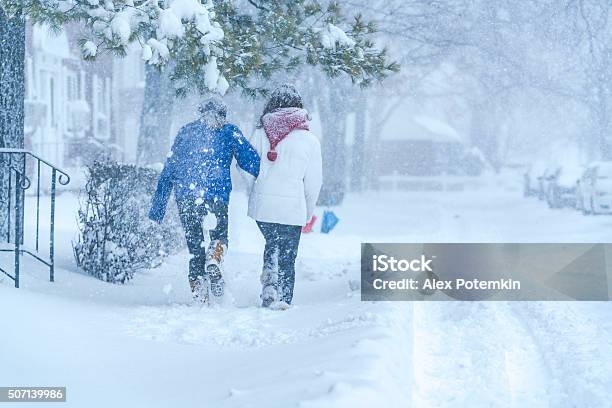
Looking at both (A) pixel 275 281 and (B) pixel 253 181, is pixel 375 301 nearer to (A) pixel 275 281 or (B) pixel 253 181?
(A) pixel 275 281

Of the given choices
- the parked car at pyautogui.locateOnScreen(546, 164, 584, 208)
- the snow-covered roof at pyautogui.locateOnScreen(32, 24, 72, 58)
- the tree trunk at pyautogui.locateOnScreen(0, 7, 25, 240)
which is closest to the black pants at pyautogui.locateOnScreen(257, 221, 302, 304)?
the tree trunk at pyautogui.locateOnScreen(0, 7, 25, 240)

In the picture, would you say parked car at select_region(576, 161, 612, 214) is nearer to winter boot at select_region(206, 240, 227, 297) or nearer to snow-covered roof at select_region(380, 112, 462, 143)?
winter boot at select_region(206, 240, 227, 297)

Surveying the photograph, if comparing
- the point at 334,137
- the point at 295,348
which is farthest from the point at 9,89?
the point at 334,137

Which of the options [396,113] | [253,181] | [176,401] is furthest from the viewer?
[396,113]

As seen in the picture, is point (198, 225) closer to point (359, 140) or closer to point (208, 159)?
point (208, 159)

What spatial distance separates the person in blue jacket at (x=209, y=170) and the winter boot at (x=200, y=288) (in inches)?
4.2

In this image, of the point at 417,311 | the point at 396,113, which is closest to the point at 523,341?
the point at 417,311

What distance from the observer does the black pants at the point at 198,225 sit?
24.8 ft

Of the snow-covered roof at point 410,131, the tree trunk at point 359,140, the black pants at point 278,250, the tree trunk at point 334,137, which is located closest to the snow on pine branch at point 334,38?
the black pants at point 278,250

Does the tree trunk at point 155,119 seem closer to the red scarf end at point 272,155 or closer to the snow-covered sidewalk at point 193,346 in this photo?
the snow-covered sidewalk at point 193,346

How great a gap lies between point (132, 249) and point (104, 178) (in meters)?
0.83

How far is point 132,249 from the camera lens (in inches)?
359

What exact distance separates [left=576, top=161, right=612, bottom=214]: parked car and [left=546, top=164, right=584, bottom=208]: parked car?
2.50 metres

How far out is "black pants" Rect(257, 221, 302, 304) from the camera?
7.68 metres
